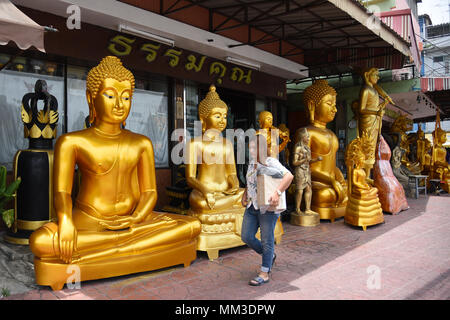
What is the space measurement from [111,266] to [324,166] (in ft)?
14.3

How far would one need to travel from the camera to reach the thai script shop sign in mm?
5793

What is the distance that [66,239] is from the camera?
3.03 metres

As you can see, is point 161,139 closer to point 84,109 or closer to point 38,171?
point 84,109

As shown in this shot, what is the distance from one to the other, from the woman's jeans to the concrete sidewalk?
0.26 m

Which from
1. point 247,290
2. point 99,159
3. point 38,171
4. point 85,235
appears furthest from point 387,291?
point 38,171

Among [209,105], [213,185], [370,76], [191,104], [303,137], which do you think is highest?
[370,76]

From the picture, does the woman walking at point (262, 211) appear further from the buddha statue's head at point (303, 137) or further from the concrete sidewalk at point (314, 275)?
the buddha statue's head at point (303, 137)

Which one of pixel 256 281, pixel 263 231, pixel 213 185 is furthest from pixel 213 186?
pixel 256 281

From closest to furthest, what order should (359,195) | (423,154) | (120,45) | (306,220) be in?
(120,45) < (359,195) < (306,220) < (423,154)

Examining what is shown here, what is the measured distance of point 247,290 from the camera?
3152 millimetres

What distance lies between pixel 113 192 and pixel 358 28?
5970 millimetres

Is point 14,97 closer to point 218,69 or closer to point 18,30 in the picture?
point 18,30

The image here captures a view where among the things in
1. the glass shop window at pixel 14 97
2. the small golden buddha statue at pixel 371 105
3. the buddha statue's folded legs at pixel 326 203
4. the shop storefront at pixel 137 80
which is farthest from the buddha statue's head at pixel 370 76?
the glass shop window at pixel 14 97

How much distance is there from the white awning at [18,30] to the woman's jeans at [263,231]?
2.41m
